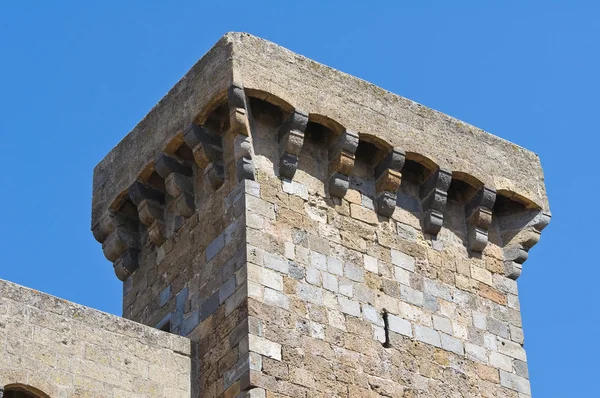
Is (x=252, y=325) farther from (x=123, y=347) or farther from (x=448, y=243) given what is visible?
(x=448, y=243)

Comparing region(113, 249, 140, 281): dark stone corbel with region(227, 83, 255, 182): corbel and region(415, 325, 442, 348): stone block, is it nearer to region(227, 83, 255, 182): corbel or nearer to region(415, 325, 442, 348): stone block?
region(227, 83, 255, 182): corbel

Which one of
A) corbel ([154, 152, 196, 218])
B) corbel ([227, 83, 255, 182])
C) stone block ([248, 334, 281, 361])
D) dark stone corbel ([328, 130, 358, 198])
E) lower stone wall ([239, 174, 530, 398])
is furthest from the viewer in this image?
corbel ([154, 152, 196, 218])

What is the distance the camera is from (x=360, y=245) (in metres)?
14.6

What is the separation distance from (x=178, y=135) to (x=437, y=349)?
2.81 m

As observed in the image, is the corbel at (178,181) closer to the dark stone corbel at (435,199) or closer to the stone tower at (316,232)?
the stone tower at (316,232)

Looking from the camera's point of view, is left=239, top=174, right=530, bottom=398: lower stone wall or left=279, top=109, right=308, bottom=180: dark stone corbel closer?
left=239, top=174, right=530, bottom=398: lower stone wall

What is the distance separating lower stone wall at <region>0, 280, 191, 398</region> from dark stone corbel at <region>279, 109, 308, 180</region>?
1680mm

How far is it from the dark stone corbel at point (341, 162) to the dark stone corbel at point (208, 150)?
944mm

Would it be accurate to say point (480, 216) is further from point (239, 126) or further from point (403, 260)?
point (239, 126)

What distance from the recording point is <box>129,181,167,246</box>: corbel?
15258 millimetres

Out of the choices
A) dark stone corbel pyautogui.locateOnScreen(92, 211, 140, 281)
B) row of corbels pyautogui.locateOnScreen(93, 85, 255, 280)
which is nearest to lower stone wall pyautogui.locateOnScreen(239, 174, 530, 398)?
row of corbels pyautogui.locateOnScreen(93, 85, 255, 280)

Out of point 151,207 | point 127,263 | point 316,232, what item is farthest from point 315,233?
point 127,263

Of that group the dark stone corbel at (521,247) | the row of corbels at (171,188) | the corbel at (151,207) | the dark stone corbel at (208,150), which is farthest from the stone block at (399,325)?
the corbel at (151,207)

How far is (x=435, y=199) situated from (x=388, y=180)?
0.49 meters
